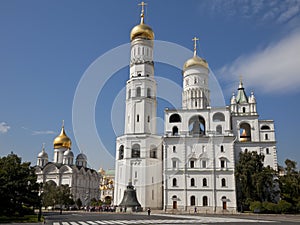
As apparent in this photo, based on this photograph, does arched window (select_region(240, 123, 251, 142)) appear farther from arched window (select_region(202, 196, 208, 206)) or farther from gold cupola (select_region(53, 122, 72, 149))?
gold cupola (select_region(53, 122, 72, 149))

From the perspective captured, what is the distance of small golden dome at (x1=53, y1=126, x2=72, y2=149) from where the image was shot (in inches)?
3152

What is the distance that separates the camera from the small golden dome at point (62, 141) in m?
80.1

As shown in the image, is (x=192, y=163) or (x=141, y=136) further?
(x=141, y=136)

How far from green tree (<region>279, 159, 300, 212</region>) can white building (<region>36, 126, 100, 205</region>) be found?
47.0m

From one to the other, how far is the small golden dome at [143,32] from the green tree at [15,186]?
3184cm

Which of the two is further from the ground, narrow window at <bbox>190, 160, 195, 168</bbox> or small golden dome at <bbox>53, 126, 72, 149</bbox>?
small golden dome at <bbox>53, 126, 72, 149</bbox>

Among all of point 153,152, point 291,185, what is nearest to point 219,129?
point 153,152

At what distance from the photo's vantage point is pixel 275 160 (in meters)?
49.3

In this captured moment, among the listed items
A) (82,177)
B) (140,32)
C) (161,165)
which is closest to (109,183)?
(82,177)

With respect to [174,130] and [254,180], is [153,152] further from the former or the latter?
[254,180]

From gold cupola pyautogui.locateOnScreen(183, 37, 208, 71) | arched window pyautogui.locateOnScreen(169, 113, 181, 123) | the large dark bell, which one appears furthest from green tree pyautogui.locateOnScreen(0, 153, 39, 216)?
gold cupola pyautogui.locateOnScreen(183, 37, 208, 71)

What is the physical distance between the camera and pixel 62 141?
8006 centimetres

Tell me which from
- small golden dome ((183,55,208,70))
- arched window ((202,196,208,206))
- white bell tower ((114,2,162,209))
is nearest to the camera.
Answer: arched window ((202,196,208,206))

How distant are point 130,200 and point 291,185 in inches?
879
